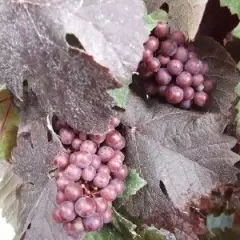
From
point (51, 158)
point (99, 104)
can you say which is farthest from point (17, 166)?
point (99, 104)

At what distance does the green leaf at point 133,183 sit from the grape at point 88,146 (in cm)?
6

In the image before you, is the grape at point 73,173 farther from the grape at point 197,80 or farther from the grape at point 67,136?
the grape at point 197,80

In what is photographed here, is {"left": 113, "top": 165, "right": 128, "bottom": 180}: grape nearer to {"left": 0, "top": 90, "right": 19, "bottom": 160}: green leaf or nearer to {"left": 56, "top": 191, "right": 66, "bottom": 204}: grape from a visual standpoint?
{"left": 56, "top": 191, "right": 66, "bottom": 204}: grape

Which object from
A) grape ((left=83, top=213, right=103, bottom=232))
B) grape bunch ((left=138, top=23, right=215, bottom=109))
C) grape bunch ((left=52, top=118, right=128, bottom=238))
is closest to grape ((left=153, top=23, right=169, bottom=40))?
grape bunch ((left=138, top=23, right=215, bottom=109))

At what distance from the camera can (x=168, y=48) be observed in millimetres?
548

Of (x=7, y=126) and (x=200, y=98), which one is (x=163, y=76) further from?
(x=7, y=126)

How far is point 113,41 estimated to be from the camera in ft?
1.57

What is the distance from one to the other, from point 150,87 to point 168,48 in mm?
56

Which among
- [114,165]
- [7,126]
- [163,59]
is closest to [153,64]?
[163,59]

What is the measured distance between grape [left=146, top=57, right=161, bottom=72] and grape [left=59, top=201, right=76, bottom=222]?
0.56 feet

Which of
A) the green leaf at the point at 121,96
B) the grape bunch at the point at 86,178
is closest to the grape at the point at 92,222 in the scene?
the grape bunch at the point at 86,178

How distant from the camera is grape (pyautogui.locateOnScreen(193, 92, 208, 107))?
576mm

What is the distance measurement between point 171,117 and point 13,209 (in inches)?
9.9

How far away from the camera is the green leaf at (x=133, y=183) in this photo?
22.3 inches
